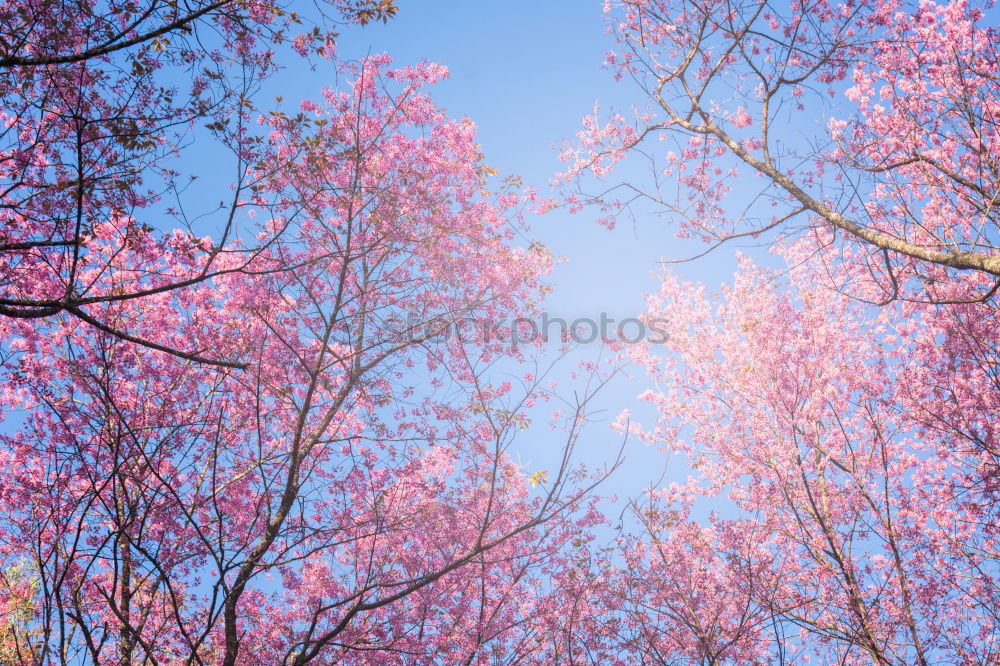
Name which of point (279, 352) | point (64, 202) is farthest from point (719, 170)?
point (64, 202)

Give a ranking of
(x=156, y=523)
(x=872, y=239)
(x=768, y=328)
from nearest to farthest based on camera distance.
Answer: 1. (x=872, y=239)
2. (x=156, y=523)
3. (x=768, y=328)

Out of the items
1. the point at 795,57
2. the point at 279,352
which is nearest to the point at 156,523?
the point at 279,352

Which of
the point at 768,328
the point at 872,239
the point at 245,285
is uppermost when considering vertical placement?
the point at 768,328

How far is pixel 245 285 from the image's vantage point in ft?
31.8

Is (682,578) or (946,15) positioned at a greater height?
(946,15)

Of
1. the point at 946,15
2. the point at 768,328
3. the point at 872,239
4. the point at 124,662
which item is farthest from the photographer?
the point at 768,328

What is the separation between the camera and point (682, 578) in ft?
35.3

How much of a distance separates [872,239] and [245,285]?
9.00m

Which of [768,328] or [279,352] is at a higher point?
[768,328]

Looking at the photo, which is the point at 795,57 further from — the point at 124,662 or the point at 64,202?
the point at 124,662

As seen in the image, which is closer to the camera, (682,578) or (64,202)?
(64,202)

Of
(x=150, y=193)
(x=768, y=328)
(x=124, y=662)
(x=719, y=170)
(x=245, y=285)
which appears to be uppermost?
(x=768, y=328)

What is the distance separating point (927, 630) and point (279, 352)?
11.6m

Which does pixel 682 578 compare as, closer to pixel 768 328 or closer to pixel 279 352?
pixel 768 328
